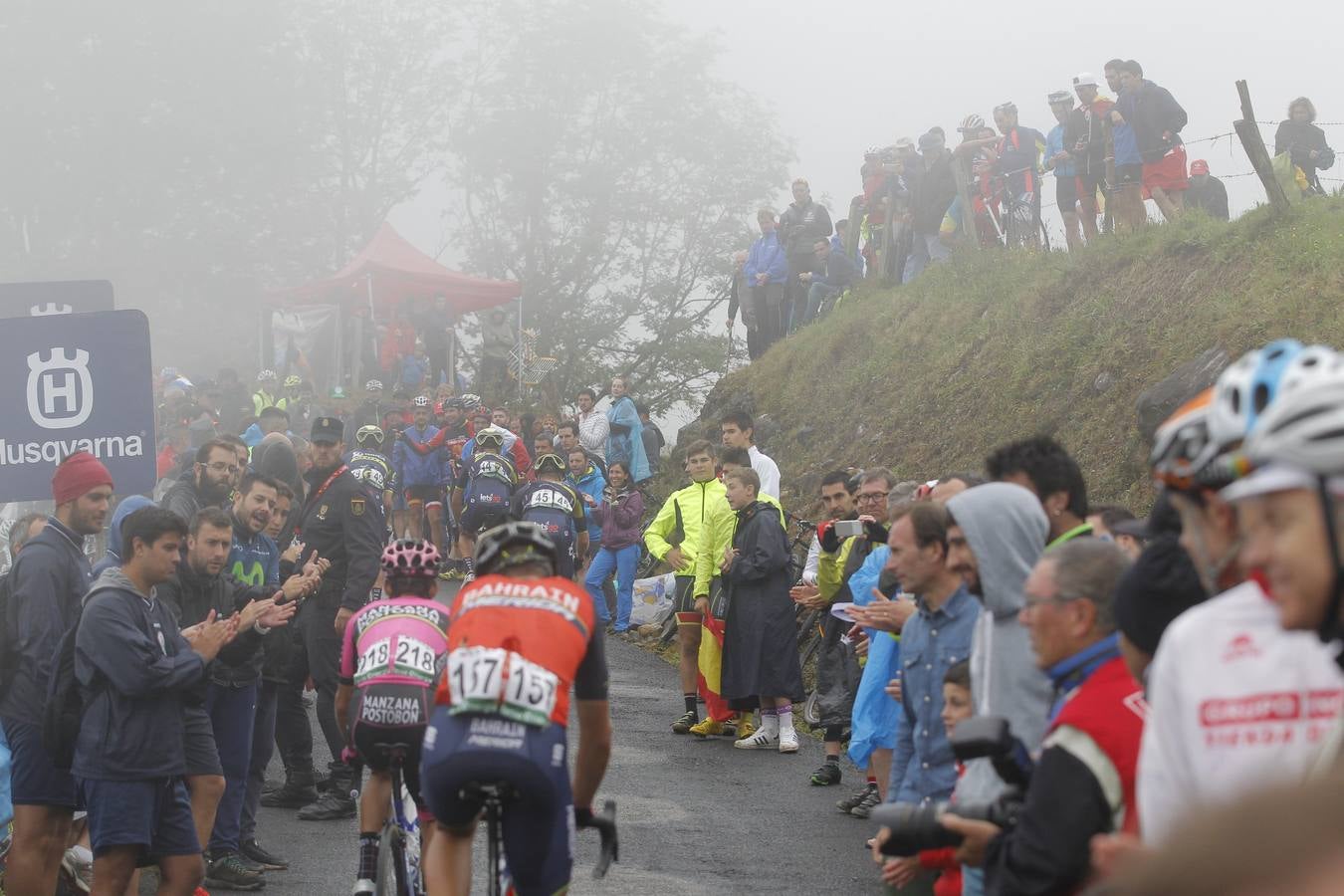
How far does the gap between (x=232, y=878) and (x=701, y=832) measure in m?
2.75

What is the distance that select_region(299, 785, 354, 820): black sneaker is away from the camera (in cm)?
1015

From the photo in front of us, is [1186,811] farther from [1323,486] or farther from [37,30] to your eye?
[37,30]

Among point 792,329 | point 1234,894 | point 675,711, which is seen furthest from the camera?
point 792,329

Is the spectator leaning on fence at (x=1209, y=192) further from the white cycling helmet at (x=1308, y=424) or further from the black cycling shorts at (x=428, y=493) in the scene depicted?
the white cycling helmet at (x=1308, y=424)

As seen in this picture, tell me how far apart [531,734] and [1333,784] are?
409cm

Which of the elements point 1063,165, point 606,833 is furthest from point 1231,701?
point 1063,165

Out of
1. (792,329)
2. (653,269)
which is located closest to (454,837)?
(792,329)

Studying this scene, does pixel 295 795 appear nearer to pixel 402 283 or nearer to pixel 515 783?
pixel 515 783

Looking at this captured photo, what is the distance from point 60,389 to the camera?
823cm

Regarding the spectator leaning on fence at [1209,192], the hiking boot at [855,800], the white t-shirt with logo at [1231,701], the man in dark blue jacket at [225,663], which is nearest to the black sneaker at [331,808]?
the man in dark blue jacket at [225,663]

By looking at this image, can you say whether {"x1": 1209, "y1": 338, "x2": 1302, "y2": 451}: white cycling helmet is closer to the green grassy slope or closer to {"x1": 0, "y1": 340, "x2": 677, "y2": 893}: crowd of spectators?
{"x1": 0, "y1": 340, "x2": 677, "y2": 893}: crowd of spectators

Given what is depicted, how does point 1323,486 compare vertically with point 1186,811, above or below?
above

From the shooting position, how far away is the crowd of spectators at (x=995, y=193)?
59.3 feet

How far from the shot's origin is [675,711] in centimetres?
1419
